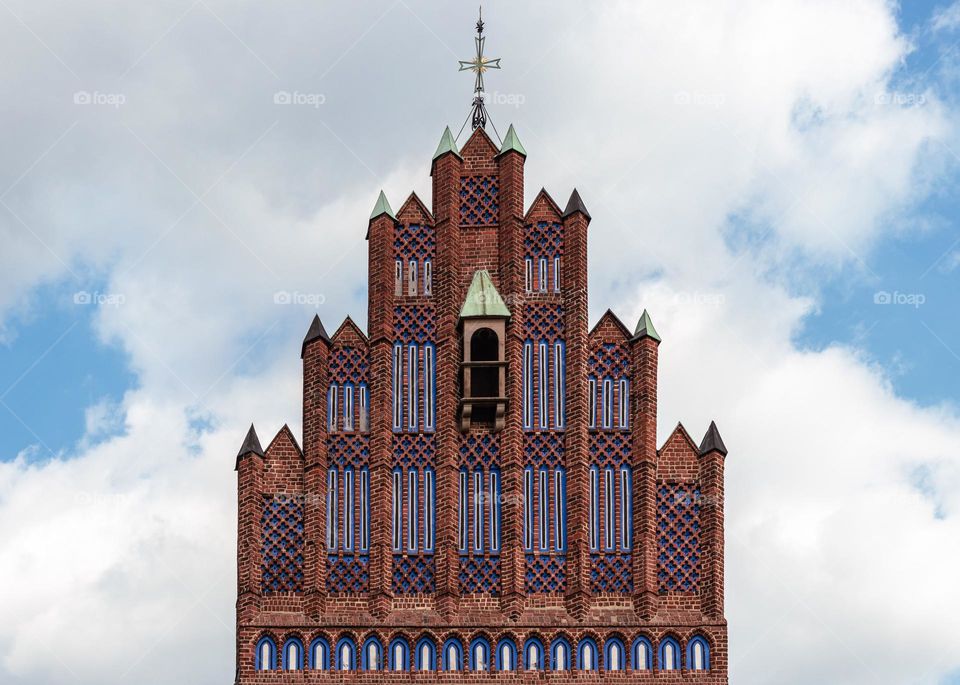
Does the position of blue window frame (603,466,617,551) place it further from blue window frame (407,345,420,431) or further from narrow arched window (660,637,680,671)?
blue window frame (407,345,420,431)

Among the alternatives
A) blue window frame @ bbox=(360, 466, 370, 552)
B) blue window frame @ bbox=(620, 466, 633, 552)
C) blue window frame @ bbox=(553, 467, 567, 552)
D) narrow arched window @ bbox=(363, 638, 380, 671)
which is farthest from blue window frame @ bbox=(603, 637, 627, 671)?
blue window frame @ bbox=(360, 466, 370, 552)

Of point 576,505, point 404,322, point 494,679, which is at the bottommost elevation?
point 494,679

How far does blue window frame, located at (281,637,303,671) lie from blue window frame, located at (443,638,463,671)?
92.1 inches

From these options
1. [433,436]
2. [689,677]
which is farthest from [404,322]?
[689,677]

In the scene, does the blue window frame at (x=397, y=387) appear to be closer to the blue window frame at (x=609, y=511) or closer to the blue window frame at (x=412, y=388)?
the blue window frame at (x=412, y=388)

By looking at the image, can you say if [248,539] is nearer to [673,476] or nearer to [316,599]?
[316,599]

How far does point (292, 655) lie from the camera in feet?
131

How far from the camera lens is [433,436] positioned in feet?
136

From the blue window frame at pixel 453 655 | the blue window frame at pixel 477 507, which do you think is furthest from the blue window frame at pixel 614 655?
the blue window frame at pixel 477 507

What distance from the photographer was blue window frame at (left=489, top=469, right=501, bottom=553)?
4091 centimetres

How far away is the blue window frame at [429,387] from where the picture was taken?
41.7 metres

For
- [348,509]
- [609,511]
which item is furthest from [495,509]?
[348,509]

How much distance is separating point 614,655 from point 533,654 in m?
1.31

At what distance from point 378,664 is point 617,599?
4.05 m
